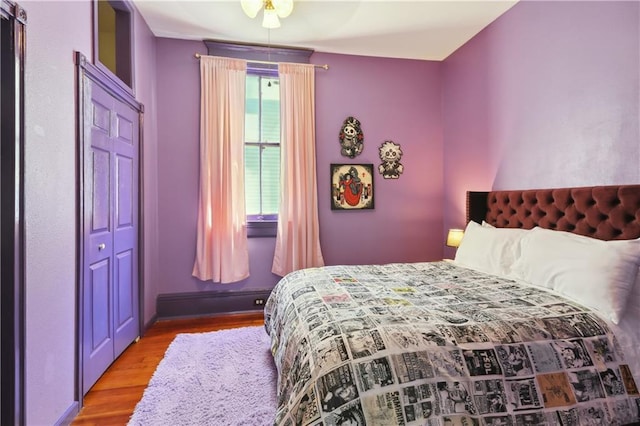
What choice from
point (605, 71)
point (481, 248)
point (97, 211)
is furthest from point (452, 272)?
point (97, 211)

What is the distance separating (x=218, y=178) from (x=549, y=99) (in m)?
3.04

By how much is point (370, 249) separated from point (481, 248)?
1426 mm

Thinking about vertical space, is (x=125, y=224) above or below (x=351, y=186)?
below

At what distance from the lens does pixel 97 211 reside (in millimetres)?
2139

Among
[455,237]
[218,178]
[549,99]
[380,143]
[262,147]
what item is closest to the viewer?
[549,99]

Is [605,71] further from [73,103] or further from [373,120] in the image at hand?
[73,103]

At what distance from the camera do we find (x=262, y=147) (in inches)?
140

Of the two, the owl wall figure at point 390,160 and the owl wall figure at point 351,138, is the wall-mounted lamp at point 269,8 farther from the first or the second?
the owl wall figure at point 390,160

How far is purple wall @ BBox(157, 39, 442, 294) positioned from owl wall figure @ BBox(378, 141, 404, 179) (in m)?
0.07

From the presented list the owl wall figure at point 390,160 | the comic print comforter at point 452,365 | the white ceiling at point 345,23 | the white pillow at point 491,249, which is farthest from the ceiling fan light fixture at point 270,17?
the white pillow at point 491,249

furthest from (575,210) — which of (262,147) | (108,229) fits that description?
(108,229)

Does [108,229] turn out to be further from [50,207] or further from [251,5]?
[251,5]

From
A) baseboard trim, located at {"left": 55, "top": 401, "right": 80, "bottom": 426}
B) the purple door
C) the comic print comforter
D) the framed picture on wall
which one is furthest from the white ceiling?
baseboard trim, located at {"left": 55, "top": 401, "right": 80, "bottom": 426}

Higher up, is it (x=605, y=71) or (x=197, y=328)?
(x=605, y=71)
